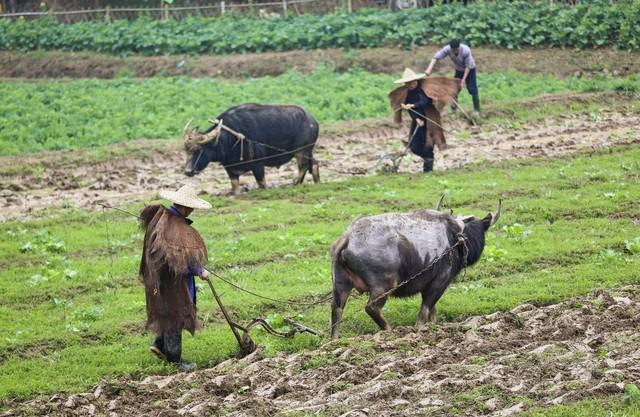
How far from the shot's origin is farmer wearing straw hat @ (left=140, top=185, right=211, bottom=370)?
11.2 m

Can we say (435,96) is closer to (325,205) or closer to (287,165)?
(325,205)

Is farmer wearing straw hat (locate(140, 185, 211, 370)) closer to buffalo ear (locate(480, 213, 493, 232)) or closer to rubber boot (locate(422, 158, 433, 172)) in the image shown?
buffalo ear (locate(480, 213, 493, 232))

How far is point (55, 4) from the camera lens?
41.3 meters

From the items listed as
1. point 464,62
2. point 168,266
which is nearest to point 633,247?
point 168,266

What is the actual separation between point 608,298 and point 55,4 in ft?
108

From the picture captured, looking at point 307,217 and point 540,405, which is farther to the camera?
point 307,217

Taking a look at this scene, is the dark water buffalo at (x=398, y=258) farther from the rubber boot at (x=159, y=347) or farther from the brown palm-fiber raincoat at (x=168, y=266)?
the rubber boot at (x=159, y=347)

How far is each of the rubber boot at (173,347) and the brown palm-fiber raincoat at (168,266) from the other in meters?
0.09

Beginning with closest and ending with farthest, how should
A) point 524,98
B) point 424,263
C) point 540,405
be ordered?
Result: point 540,405, point 424,263, point 524,98

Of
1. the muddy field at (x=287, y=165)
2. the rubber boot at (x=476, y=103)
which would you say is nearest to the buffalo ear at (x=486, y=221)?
the muddy field at (x=287, y=165)

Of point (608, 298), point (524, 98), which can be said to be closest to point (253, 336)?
point (608, 298)

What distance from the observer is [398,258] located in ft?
39.8

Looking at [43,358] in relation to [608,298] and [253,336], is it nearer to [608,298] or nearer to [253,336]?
[253,336]

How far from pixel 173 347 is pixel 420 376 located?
112 inches
